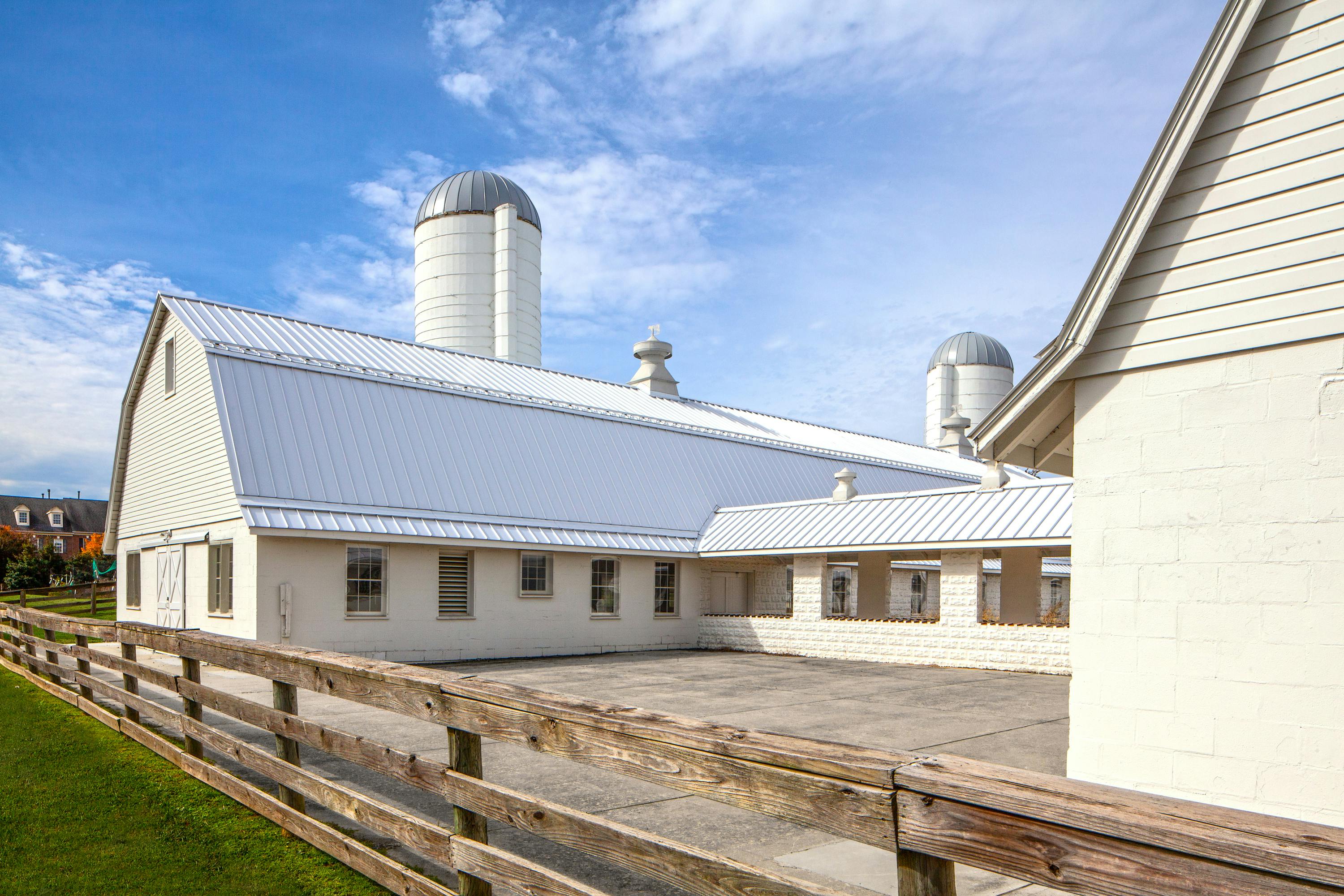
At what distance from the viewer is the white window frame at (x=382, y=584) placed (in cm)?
1809

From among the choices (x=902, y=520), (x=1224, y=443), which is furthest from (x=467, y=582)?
(x=1224, y=443)

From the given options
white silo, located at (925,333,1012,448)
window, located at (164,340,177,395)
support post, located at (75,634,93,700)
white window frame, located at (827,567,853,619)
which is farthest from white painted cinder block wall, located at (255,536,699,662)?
white silo, located at (925,333,1012,448)

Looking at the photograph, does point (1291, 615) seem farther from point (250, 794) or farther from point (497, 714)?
point (250, 794)

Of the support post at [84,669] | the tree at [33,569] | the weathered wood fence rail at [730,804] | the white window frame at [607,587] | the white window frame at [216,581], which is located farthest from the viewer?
the tree at [33,569]

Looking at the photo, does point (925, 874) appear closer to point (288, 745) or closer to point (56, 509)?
point (288, 745)

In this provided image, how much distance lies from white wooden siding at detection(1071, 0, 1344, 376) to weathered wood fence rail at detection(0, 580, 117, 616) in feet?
120

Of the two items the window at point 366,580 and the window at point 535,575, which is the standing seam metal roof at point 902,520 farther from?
the window at point 366,580

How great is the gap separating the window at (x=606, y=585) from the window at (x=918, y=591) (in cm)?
1443

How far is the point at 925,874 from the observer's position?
2.58m

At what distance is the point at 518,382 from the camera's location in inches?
1000

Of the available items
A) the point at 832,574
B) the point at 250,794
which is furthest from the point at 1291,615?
the point at 832,574

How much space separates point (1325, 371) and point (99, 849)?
8.52 metres

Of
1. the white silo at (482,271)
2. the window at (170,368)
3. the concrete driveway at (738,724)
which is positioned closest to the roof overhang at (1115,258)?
the concrete driveway at (738,724)

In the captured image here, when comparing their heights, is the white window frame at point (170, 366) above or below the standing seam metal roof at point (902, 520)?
above
